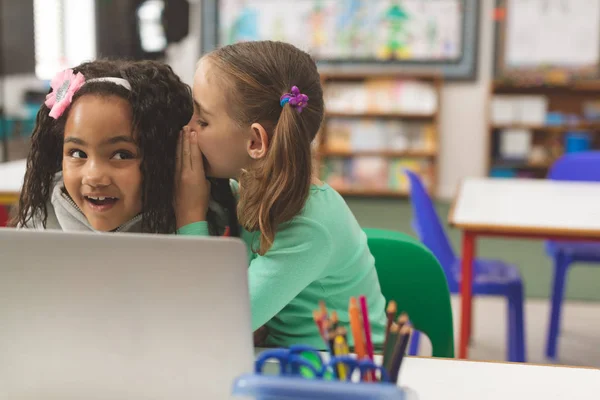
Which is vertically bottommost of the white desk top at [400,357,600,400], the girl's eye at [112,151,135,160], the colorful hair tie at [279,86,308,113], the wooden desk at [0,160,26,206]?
the white desk top at [400,357,600,400]

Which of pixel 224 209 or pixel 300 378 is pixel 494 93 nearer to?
pixel 224 209

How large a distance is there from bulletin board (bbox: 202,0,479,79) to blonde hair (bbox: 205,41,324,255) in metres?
4.91

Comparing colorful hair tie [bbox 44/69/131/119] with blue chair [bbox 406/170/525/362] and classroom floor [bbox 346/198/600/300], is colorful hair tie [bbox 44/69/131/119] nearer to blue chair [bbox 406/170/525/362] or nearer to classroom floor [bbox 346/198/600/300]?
blue chair [bbox 406/170/525/362]

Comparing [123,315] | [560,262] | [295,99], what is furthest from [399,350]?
[560,262]

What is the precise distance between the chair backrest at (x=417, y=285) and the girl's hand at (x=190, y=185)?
43cm

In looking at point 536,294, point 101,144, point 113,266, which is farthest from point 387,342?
point 536,294

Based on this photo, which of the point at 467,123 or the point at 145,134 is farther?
the point at 467,123

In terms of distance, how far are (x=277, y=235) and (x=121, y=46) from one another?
4.33m

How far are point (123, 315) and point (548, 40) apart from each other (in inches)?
229

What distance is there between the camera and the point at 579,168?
2.92 metres

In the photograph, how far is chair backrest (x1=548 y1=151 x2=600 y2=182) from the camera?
2.89 metres

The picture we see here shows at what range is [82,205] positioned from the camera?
1049 millimetres

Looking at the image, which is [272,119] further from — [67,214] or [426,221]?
[426,221]

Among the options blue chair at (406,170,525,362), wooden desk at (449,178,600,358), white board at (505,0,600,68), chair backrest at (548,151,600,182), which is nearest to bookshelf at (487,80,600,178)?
white board at (505,0,600,68)
